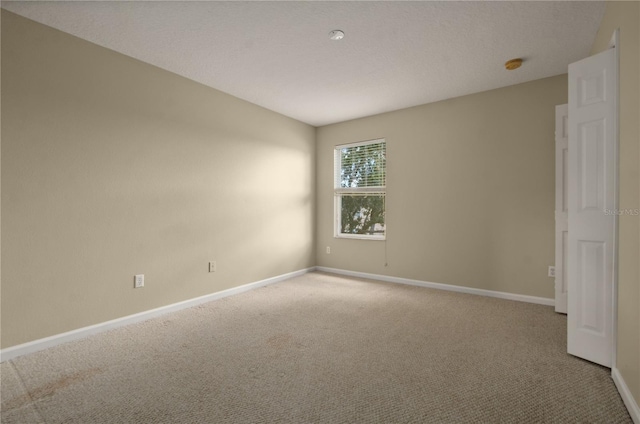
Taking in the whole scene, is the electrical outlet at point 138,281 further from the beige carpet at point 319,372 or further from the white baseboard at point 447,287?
the white baseboard at point 447,287

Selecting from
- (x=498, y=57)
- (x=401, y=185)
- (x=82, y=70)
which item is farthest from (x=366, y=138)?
(x=82, y=70)

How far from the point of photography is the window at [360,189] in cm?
479

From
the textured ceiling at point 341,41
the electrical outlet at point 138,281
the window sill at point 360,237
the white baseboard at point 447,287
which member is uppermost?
the textured ceiling at point 341,41

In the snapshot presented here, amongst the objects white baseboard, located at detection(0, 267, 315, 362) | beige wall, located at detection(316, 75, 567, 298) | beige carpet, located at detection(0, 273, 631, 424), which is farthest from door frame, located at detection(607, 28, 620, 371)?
white baseboard, located at detection(0, 267, 315, 362)

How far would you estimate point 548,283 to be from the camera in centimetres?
341

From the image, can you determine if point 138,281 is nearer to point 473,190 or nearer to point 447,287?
point 447,287

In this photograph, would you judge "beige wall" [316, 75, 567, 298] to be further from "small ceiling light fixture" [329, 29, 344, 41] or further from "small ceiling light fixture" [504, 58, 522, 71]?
"small ceiling light fixture" [329, 29, 344, 41]

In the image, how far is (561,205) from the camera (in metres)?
3.22

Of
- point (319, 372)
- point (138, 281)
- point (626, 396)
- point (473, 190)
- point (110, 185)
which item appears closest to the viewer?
point (626, 396)

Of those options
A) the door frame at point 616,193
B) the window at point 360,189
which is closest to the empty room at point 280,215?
the door frame at point 616,193

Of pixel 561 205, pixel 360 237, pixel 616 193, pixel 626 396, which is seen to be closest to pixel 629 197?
pixel 616 193

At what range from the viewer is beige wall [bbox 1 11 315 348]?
2322 mm

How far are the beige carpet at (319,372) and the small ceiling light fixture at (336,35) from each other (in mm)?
2599

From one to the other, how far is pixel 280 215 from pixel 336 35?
276 cm
